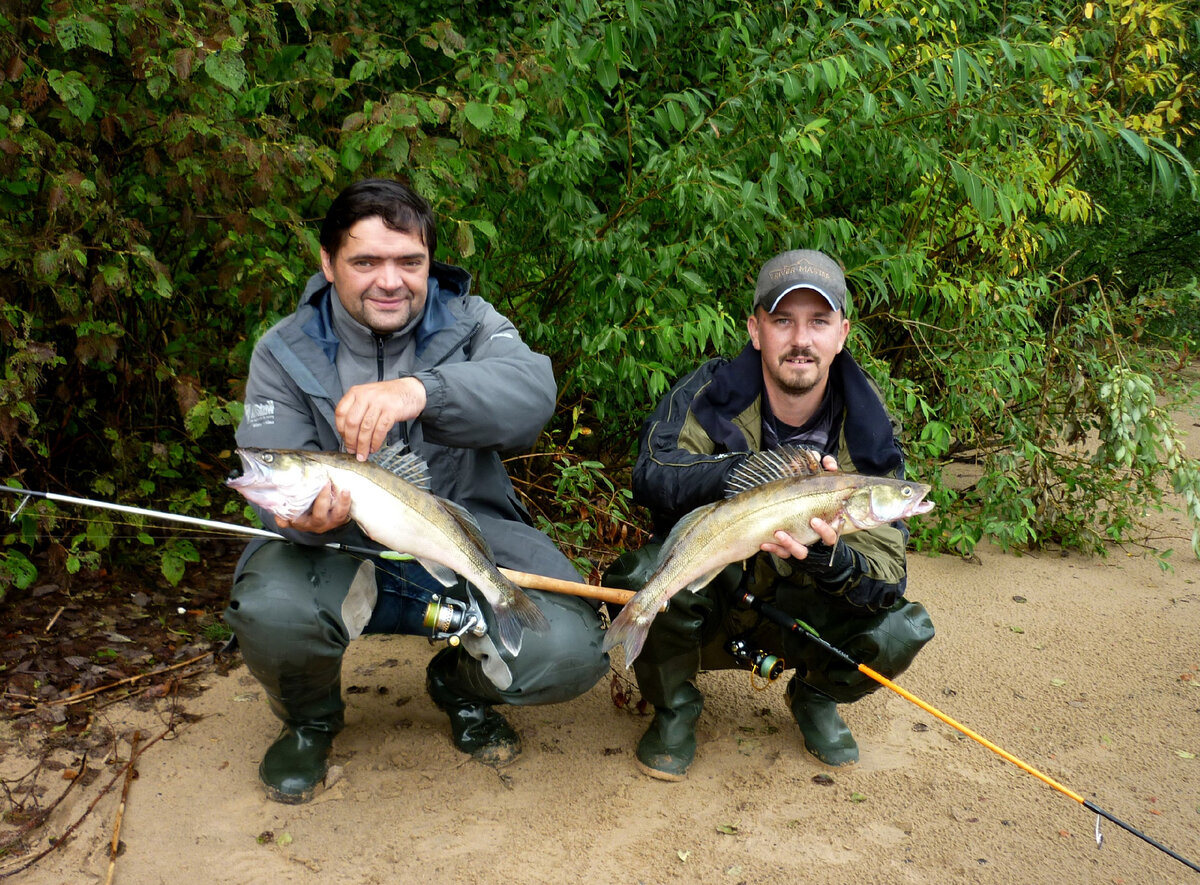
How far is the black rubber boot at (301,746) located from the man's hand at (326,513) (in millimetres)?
643

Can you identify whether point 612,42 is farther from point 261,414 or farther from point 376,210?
point 261,414

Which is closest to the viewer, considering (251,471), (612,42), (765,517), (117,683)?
(251,471)

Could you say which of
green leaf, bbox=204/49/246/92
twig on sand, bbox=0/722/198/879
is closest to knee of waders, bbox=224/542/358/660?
twig on sand, bbox=0/722/198/879

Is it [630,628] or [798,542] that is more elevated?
[798,542]

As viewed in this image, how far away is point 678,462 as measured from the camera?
10.7 feet

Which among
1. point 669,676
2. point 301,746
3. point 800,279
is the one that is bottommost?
point 301,746

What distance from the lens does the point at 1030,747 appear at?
3619 millimetres

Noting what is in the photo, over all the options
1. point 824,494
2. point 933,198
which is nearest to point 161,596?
point 824,494

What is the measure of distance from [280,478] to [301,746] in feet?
3.44

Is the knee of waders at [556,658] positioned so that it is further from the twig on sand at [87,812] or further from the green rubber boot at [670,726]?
the twig on sand at [87,812]

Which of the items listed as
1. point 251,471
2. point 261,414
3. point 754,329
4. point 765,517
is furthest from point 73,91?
point 765,517


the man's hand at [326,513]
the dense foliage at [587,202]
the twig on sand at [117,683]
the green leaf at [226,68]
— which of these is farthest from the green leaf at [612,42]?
the twig on sand at [117,683]

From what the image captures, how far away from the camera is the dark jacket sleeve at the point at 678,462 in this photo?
3.16 m

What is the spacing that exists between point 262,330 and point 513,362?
4.65 ft
